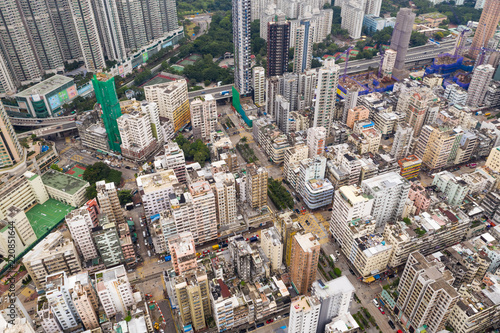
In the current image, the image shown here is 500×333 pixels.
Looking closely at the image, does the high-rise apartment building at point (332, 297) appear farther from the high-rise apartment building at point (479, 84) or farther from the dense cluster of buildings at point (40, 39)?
the dense cluster of buildings at point (40, 39)

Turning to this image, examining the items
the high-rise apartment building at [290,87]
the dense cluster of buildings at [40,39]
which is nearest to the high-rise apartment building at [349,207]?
the high-rise apartment building at [290,87]

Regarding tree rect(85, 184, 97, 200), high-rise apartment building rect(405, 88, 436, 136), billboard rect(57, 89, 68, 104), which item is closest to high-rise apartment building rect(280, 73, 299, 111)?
high-rise apartment building rect(405, 88, 436, 136)

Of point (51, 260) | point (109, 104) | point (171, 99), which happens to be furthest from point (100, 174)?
point (51, 260)

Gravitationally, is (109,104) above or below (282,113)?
above

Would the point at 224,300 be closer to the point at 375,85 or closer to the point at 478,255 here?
the point at 478,255

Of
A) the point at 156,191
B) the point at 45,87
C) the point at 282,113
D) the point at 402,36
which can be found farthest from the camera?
the point at 402,36

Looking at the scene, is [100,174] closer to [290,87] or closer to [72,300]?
[72,300]
